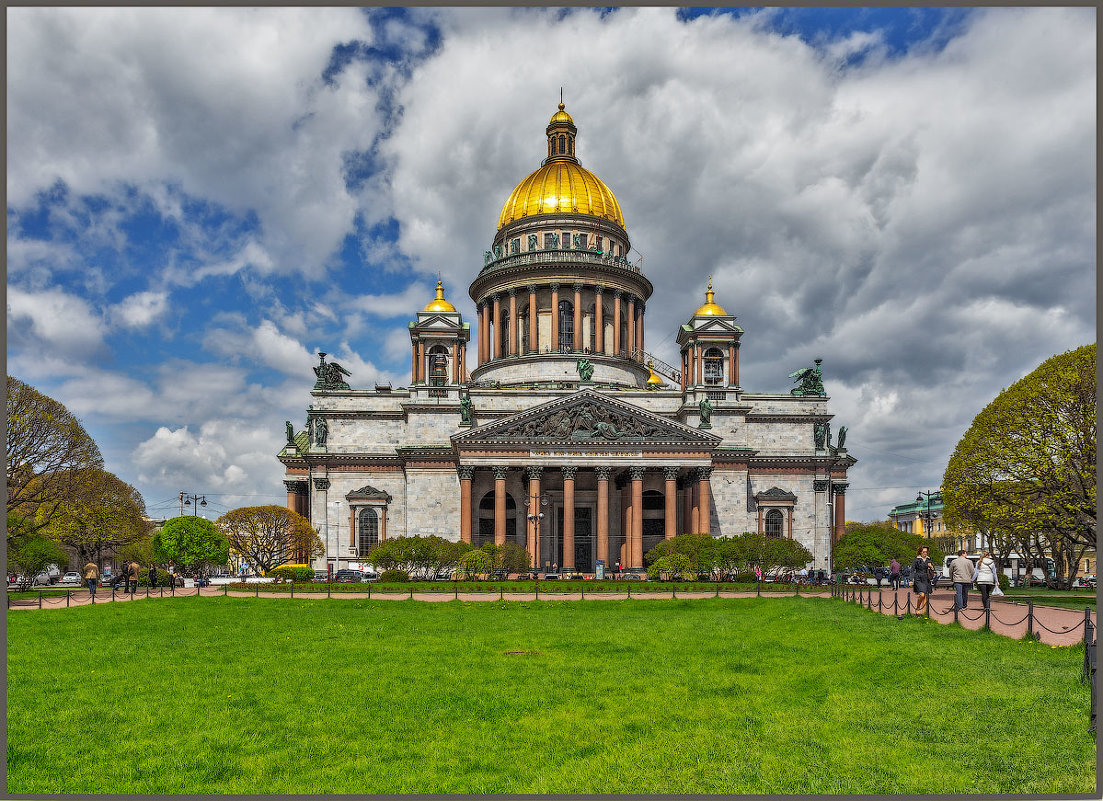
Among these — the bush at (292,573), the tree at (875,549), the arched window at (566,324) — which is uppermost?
the arched window at (566,324)

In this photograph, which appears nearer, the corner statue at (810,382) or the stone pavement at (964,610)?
the stone pavement at (964,610)

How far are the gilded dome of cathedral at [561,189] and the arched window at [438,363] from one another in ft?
61.6

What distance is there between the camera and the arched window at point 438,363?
238 ft

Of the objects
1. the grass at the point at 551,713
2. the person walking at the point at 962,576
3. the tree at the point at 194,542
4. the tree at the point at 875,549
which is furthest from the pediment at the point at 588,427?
the grass at the point at 551,713

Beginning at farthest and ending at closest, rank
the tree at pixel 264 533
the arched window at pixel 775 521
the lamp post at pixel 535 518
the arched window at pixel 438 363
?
the arched window at pixel 438 363 → the arched window at pixel 775 521 → the lamp post at pixel 535 518 → the tree at pixel 264 533

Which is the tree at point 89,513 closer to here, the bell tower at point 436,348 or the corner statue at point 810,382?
the bell tower at point 436,348

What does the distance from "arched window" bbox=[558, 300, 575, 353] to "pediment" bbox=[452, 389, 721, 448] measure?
16.1 meters

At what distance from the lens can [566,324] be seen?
79.9 meters

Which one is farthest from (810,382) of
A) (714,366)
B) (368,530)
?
(368,530)

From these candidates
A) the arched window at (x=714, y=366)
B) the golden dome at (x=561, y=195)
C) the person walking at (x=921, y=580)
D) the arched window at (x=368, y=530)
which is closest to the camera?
the person walking at (x=921, y=580)

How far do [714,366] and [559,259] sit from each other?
17.7 metres

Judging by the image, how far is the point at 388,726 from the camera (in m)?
12.5

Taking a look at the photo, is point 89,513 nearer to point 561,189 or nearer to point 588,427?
point 588,427

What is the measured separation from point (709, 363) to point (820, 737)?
63997 millimetres
